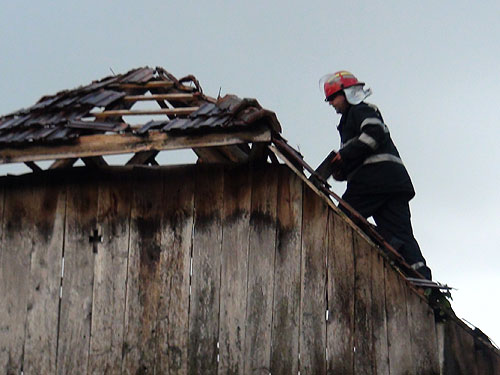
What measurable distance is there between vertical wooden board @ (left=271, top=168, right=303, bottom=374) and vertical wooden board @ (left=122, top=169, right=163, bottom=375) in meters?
1.02

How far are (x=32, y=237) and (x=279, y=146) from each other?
238 cm

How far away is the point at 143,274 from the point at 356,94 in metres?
2.81

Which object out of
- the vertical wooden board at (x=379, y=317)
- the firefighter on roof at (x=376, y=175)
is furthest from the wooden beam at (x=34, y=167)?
the vertical wooden board at (x=379, y=317)

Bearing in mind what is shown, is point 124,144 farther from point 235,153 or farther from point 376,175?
point 376,175

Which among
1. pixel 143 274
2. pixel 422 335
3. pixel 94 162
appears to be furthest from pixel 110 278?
pixel 422 335

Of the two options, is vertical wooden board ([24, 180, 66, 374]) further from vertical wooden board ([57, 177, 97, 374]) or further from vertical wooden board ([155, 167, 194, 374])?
vertical wooden board ([155, 167, 194, 374])

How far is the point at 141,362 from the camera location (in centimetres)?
788

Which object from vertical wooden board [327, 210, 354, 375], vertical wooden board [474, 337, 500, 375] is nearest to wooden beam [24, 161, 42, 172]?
vertical wooden board [327, 210, 354, 375]

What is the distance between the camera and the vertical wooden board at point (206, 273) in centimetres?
777

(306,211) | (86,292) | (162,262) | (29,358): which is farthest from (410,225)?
(29,358)

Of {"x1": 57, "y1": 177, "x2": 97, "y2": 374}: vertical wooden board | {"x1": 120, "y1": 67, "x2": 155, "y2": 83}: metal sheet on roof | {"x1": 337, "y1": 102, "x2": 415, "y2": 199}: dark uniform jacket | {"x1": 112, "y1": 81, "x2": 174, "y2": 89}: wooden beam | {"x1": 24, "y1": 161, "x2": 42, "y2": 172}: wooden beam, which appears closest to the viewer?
{"x1": 57, "y1": 177, "x2": 97, "y2": 374}: vertical wooden board

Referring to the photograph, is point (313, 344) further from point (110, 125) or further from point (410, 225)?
point (110, 125)

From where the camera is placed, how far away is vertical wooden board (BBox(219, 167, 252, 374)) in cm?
770

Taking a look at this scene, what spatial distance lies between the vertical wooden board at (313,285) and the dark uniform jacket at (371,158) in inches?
44.2
